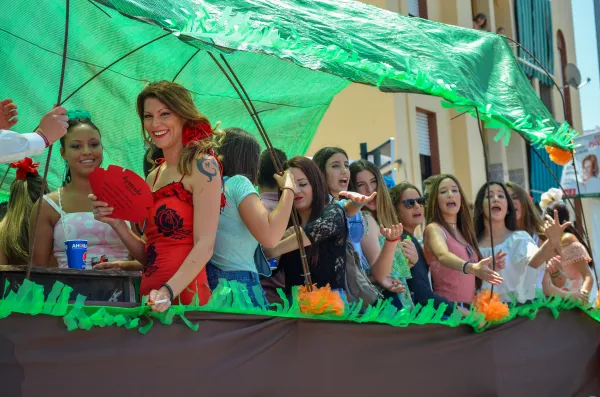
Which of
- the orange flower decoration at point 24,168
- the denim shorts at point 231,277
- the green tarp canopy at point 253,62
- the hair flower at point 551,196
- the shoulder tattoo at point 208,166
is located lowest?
the denim shorts at point 231,277

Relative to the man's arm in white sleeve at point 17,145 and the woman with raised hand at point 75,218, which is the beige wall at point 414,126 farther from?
the man's arm in white sleeve at point 17,145

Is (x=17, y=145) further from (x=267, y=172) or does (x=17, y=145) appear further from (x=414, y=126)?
(x=414, y=126)

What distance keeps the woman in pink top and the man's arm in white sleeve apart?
2.90 metres

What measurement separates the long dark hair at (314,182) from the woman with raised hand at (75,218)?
3.44 ft

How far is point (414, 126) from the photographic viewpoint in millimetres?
13766

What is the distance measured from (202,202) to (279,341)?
725 mm

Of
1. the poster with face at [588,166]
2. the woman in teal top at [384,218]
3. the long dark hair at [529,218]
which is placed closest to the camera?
the woman in teal top at [384,218]

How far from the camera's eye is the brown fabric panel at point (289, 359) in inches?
115

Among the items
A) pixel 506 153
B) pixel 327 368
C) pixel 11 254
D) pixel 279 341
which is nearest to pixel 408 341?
pixel 327 368

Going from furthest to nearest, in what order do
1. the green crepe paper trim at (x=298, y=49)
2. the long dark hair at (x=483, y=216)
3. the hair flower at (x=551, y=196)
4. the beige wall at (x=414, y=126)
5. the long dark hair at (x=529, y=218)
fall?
the beige wall at (x=414, y=126) < the hair flower at (x=551, y=196) < the long dark hair at (x=529, y=218) < the long dark hair at (x=483, y=216) < the green crepe paper trim at (x=298, y=49)

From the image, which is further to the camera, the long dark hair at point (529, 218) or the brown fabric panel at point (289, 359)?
the long dark hair at point (529, 218)

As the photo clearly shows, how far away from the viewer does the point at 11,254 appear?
14.4ft

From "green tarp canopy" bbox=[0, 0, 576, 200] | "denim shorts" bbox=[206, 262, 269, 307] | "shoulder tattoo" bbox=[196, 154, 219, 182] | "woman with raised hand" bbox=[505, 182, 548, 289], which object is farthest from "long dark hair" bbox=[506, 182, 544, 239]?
"shoulder tattoo" bbox=[196, 154, 219, 182]

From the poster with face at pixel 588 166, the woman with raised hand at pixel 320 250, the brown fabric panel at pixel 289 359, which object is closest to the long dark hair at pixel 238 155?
the woman with raised hand at pixel 320 250
